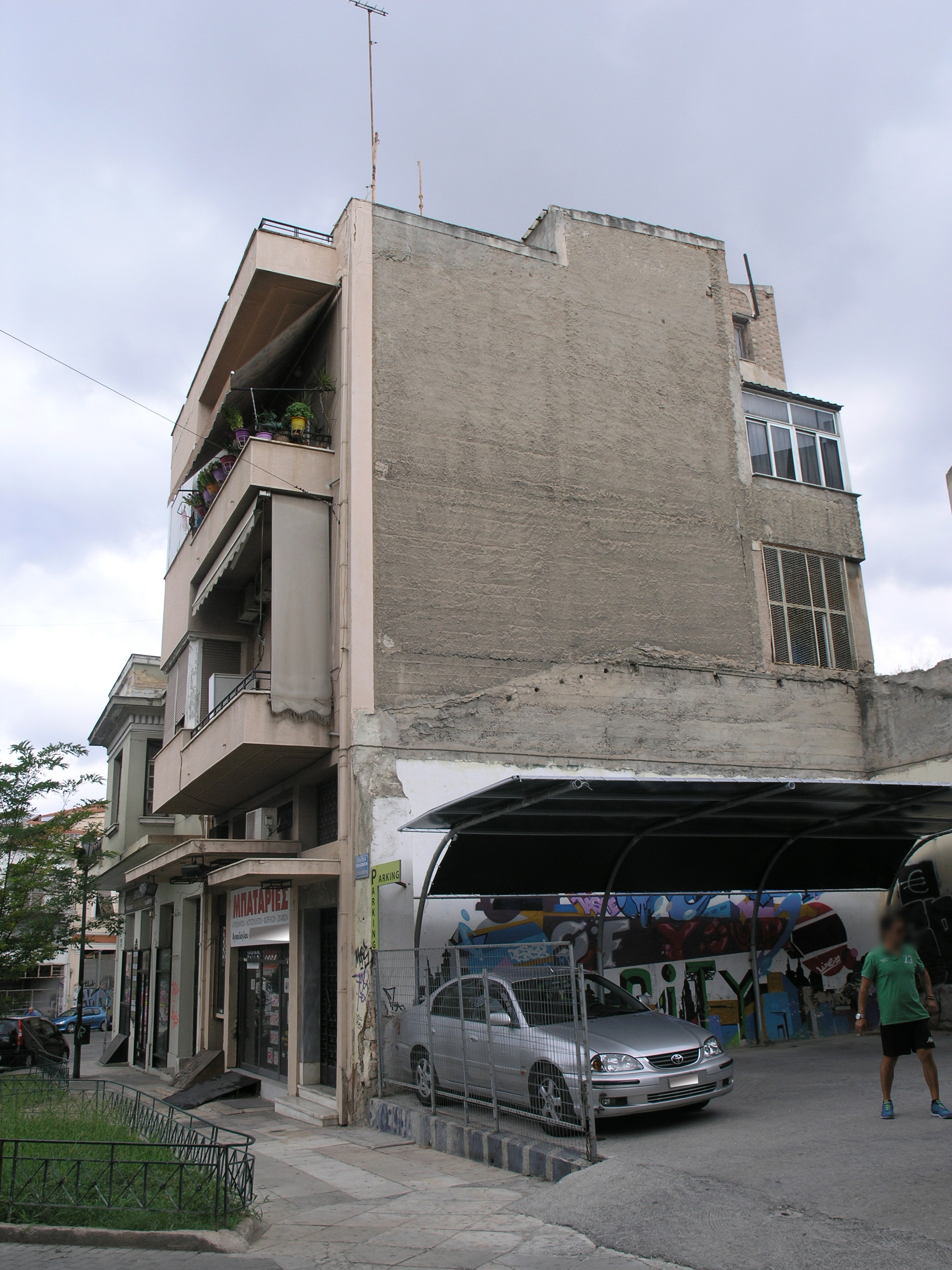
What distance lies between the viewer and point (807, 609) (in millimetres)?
18828

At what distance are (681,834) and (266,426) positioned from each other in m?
9.00

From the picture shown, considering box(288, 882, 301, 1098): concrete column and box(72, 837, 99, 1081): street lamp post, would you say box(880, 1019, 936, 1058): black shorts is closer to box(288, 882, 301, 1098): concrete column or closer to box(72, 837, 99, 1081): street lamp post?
box(288, 882, 301, 1098): concrete column

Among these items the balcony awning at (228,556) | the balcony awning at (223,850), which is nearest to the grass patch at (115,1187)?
the balcony awning at (223,850)

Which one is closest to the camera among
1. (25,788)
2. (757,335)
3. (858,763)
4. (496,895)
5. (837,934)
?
(496,895)

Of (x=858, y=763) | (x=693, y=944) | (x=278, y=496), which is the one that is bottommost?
(x=693, y=944)

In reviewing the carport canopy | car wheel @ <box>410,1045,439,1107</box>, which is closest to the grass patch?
car wheel @ <box>410,1045,439,1107</box>

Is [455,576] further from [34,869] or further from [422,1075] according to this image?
[34,869]

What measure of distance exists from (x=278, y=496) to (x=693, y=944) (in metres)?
9.21

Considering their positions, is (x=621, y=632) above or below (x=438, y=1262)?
above

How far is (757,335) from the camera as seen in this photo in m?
20.9

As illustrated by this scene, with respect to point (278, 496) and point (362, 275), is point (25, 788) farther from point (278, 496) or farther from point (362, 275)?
point (362, 275)

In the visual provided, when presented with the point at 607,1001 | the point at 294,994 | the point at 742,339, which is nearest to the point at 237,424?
the point at 294,994

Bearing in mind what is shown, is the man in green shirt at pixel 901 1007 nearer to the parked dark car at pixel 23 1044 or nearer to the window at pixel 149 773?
the window at pixel 149 773

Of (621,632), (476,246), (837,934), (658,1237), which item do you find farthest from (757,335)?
(658,1237)
